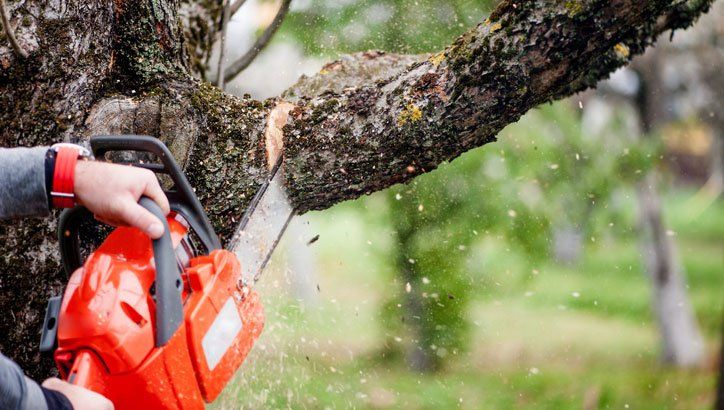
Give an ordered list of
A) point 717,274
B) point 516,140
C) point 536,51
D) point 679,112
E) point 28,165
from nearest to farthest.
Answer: point 28,165
point 536,51
point 516,140
point 679,112
point 717,274

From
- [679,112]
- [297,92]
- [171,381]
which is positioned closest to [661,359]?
[679,112]

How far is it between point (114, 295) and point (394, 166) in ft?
2.42

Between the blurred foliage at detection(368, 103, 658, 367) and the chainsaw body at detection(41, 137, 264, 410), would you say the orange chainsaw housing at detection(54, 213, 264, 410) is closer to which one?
the chainsaw body at detection(41, 137, 264, 410)

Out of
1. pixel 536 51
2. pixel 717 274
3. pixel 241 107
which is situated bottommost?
pixel 241 107

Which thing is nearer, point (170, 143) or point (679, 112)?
point (170, 143)

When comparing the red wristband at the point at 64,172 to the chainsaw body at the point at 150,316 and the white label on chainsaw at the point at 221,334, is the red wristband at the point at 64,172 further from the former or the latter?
the white label on chainsaw at the point at 221,334

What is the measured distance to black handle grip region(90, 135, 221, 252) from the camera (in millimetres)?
1269

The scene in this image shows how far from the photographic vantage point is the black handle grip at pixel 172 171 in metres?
1.27

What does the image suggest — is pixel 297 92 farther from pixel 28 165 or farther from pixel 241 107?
pixel 28 165

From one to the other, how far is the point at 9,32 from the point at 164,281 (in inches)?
25.5

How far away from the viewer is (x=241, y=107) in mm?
1675

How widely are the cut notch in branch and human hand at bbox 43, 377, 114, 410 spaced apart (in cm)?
73

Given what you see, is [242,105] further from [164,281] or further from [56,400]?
[56,400]

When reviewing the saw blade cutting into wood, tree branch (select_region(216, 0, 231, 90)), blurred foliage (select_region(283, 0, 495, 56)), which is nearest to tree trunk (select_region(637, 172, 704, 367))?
blurred foliage (select_region(283, 0, 495, 56))
